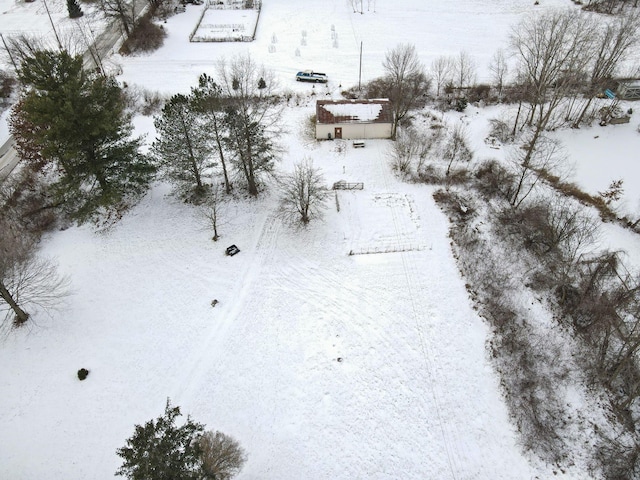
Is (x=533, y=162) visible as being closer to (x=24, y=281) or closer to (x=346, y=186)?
(x=346, y=186)

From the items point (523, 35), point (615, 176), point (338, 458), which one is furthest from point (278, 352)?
point (523, 35)

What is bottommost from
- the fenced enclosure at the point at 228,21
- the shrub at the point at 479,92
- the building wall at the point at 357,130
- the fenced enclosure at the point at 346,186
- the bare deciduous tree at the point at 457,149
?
the fenced enclosure at the point at 346,186

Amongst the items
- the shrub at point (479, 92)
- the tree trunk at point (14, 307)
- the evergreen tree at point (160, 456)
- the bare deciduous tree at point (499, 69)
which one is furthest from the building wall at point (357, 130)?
the evergreen tree at point (160, 456)

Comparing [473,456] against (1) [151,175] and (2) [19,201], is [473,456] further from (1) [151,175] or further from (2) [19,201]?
(2) [19,201]

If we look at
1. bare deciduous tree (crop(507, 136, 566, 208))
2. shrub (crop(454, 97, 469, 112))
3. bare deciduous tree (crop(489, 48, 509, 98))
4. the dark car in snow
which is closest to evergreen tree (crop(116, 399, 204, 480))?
bare deciduous tree (crop(507, 136, 566, 208))

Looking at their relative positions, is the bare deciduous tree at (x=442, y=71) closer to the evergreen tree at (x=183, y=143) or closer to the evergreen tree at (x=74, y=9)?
the evergreen tree at (x=183, y=143)

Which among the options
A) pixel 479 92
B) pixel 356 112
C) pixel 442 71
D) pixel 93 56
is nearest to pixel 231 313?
pixel 356 112
